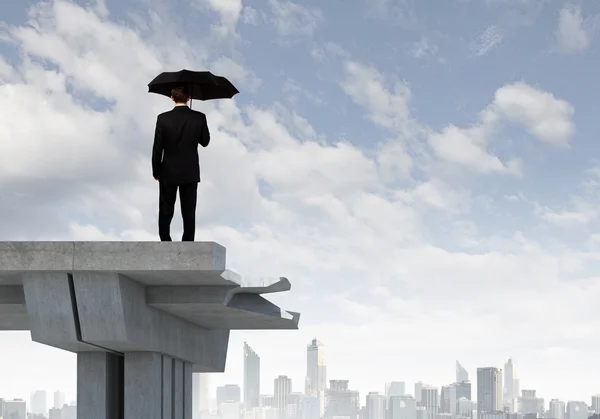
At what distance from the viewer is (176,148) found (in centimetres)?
1198

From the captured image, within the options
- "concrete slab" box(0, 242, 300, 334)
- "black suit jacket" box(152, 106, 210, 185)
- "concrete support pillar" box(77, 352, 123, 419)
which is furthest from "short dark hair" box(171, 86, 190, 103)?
"concrete support pillar" box(77, 352, 123, 419)

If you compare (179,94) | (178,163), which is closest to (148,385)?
(178,163)

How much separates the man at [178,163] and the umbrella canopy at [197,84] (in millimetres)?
377

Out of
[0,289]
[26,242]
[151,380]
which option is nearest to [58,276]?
[26,242]

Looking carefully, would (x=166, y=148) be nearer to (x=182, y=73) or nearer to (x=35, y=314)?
(x=182, y=73)

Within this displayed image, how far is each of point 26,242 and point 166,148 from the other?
2108 millimetres

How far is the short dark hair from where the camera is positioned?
12.2 metres

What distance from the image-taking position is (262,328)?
16094 millimetres

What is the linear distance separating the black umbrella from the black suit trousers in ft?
4.25

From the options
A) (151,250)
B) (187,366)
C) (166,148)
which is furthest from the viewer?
(187,366)

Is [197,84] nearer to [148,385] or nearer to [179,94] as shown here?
[179,94]

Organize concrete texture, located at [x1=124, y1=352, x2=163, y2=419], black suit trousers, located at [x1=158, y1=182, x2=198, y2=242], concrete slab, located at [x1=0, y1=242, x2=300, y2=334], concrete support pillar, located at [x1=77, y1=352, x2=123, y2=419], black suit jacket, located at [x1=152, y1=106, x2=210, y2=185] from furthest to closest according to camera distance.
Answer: concrete support pillar, located at [x1=77, y1=352, x2=123, y2=419] → concrete texture, located at [x1=124, y1=352, x2=163, y2=419] → black suit trousers, located at [x1=158, y1=182, x2=198, y2=242] → black suit jacket, located at [x1=152, y1=106, x2=210, y2=185] → concrete slab, located at [x1=0, y1=242, x2=300, y2=334]

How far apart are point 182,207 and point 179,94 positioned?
1.42m

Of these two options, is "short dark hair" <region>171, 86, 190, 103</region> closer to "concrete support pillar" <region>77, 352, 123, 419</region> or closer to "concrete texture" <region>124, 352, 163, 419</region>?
"concrete texture" <region>124, 352, 163, 419</region>
